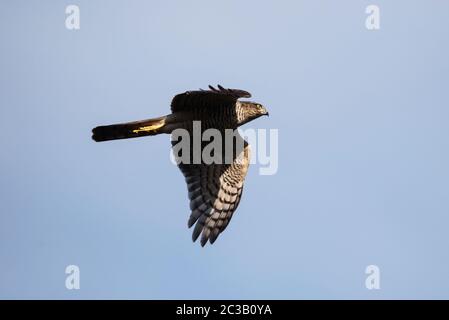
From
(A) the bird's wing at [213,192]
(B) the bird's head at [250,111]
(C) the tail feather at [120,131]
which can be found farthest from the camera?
(A) the bird's wing at [213,192]

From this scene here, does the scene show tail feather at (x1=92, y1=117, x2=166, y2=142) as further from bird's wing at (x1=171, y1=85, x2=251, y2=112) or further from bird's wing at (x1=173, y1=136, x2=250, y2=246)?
bird's wing at (x1=173, y1=136, x2=250, y2=246)

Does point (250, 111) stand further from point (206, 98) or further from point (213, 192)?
point (213, 192)

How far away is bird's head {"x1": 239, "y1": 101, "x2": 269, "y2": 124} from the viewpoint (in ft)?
48.5

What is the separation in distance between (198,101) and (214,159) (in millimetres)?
1293

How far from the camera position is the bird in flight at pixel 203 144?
14.2 metres

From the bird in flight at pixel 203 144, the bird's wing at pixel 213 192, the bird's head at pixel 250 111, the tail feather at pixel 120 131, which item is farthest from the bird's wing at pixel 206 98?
the bird's wing at pixel 213 192

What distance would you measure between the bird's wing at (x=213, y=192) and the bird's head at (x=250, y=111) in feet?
1.86

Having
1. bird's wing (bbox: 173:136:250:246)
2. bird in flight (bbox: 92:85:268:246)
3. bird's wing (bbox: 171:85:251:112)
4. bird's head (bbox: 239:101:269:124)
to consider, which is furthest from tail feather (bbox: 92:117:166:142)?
bird's head (bbox: 239:101:269:124)

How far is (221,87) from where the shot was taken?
13.5 m

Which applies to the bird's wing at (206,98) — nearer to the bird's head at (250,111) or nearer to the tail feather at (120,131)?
the bird's head at (250,111)

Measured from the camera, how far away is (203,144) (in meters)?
14.9

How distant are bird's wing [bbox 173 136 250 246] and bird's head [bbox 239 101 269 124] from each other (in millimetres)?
566
